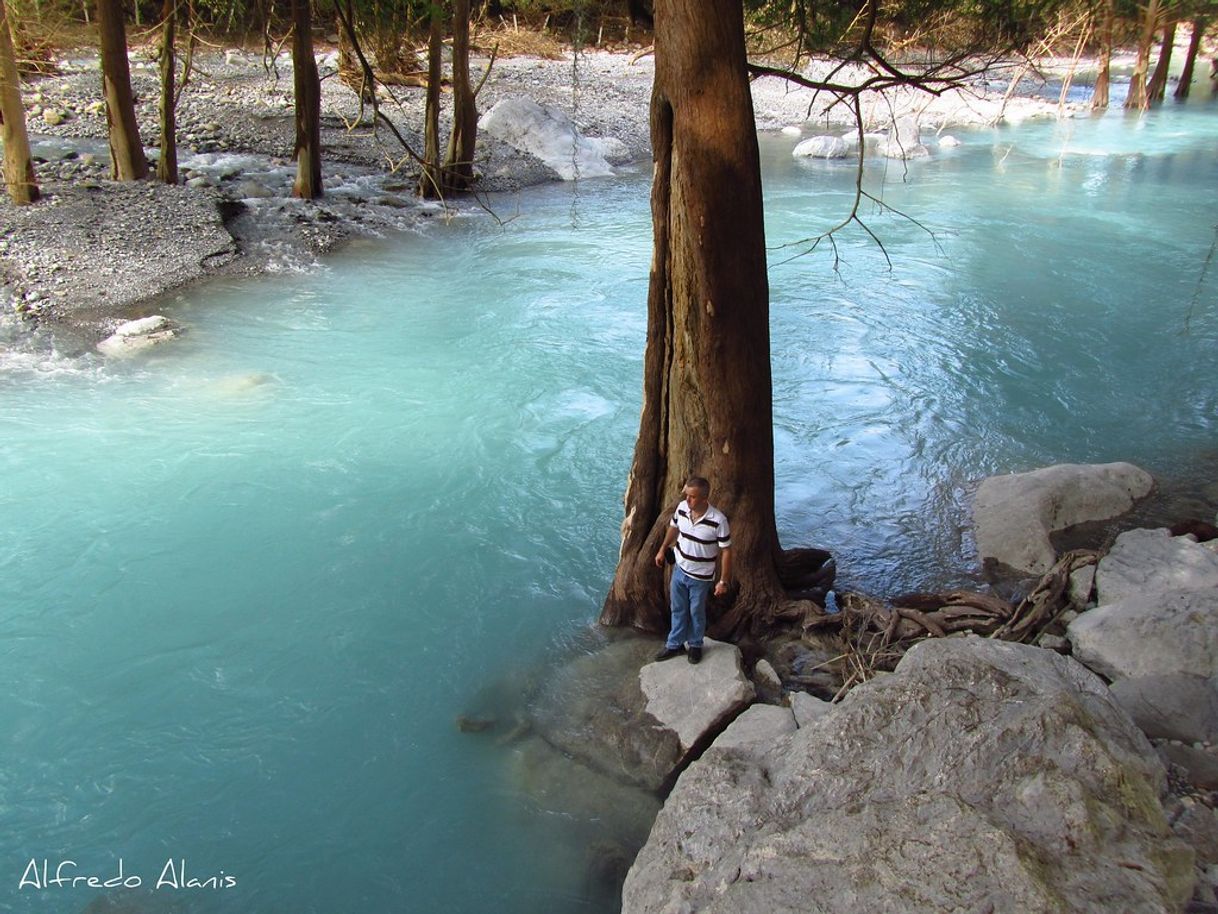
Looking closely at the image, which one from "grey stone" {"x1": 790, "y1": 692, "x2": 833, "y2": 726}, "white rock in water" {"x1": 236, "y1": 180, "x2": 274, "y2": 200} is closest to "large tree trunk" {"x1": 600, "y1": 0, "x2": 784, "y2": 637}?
"grey stone" {"x1": 790, "y1": 692, "x2": 833, "y2": 726}

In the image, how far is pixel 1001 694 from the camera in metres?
3.38

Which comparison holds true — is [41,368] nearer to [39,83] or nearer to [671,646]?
[671,646]

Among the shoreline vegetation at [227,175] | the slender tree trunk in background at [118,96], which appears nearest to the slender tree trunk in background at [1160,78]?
the shoreline vegetation at [227,175]

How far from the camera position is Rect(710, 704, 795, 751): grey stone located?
4.44 m

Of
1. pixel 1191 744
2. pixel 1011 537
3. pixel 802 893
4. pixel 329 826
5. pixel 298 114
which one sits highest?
pixel 298 114

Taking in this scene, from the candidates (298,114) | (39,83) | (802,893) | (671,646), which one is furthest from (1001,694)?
(39,83)

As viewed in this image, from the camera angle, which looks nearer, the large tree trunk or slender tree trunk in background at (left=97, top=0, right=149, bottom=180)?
the large tree trunk

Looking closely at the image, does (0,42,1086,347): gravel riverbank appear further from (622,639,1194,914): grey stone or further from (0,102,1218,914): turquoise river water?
(622,639,1194,914): grey stone

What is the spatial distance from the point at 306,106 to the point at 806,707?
13.2 m

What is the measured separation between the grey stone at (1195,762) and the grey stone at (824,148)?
2067 centimetres

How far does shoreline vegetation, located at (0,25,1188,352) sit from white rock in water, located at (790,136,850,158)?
2.35 metres

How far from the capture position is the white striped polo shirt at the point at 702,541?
16.6 ft

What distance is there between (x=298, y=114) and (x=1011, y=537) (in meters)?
12.5

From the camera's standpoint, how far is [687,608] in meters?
5.29
